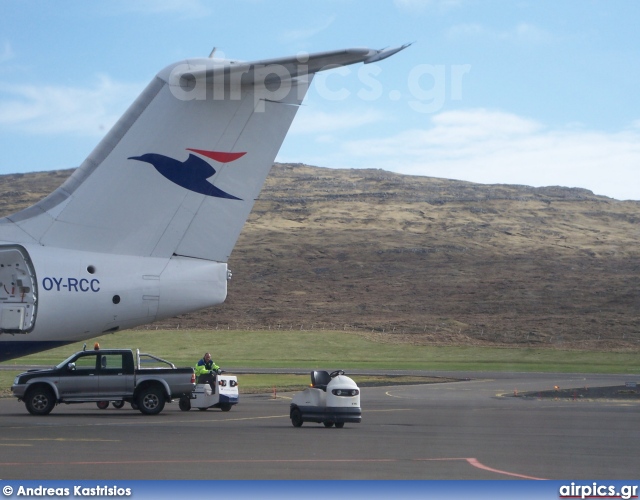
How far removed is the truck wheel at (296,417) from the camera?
20.4 meters

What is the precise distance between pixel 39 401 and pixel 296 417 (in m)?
7.21

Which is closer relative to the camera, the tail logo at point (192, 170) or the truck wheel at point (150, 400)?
the tail logo at point (192, 170)

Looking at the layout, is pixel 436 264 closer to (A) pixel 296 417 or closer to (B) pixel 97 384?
(B) pixel 97 384

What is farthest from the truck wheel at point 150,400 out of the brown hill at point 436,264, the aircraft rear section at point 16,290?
the brown hill at point 436,264

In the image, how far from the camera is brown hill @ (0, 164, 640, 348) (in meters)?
91.5

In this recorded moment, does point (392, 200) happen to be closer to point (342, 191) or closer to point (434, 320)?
point (342, 191)

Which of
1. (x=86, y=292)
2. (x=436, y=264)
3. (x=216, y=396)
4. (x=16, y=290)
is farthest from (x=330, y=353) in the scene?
(x=16, y=290)

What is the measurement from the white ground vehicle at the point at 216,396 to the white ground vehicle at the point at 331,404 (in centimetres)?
605

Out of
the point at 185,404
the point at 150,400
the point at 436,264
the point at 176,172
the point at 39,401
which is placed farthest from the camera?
the point at 436,264

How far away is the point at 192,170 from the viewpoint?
1641 centimetres

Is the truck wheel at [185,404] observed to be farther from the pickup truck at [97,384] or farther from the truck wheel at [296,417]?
the truck wheel at [296,417]

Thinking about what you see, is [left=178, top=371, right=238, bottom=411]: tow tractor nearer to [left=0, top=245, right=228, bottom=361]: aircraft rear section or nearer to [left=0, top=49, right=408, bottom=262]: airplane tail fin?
[left=0, top=245, right=228, bottom=361]: aircraft rear section

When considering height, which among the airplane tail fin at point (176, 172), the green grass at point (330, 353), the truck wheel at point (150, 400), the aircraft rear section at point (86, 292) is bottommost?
the green grass at point (330, 353)

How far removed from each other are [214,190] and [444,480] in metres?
7.03
